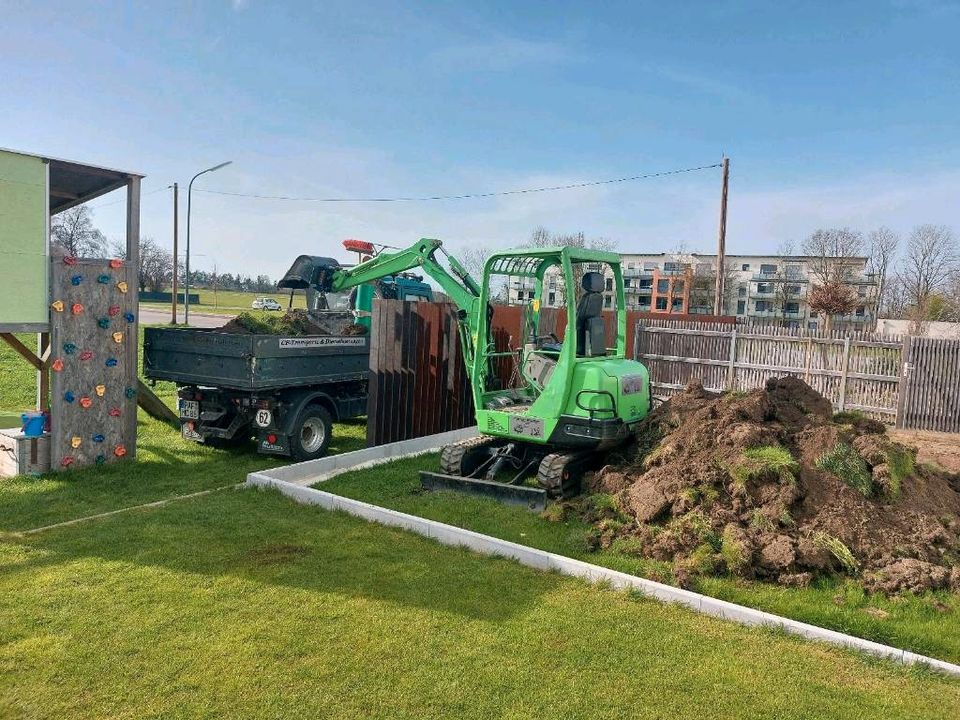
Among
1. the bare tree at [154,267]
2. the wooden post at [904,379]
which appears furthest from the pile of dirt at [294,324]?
the bare tree at [154,267]

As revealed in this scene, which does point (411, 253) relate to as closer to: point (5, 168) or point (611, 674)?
point (5, 168)

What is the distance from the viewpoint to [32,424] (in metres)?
8.22

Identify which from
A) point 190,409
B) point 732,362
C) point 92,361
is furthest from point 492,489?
point 732,362

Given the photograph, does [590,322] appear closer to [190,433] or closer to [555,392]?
[555,392]

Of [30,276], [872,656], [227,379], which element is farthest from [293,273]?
[872,656]

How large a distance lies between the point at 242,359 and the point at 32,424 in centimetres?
245

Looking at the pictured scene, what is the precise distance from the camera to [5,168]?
307 inches

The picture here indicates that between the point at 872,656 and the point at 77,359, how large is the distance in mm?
8568

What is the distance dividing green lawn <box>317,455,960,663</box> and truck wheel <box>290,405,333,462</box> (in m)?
2.43

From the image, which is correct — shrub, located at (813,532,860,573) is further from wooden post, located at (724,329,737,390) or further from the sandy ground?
wooden post, located at (724,329,737,390)

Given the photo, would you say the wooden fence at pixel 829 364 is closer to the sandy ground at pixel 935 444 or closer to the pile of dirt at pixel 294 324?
the sandy ground at pixel 935 444

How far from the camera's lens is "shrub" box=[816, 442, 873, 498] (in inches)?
245

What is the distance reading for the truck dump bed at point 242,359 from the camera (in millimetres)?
8938

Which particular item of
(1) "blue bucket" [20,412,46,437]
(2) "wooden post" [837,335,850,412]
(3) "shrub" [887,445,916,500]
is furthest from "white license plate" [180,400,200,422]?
(2) "wooden post" [837,335,850,412]
